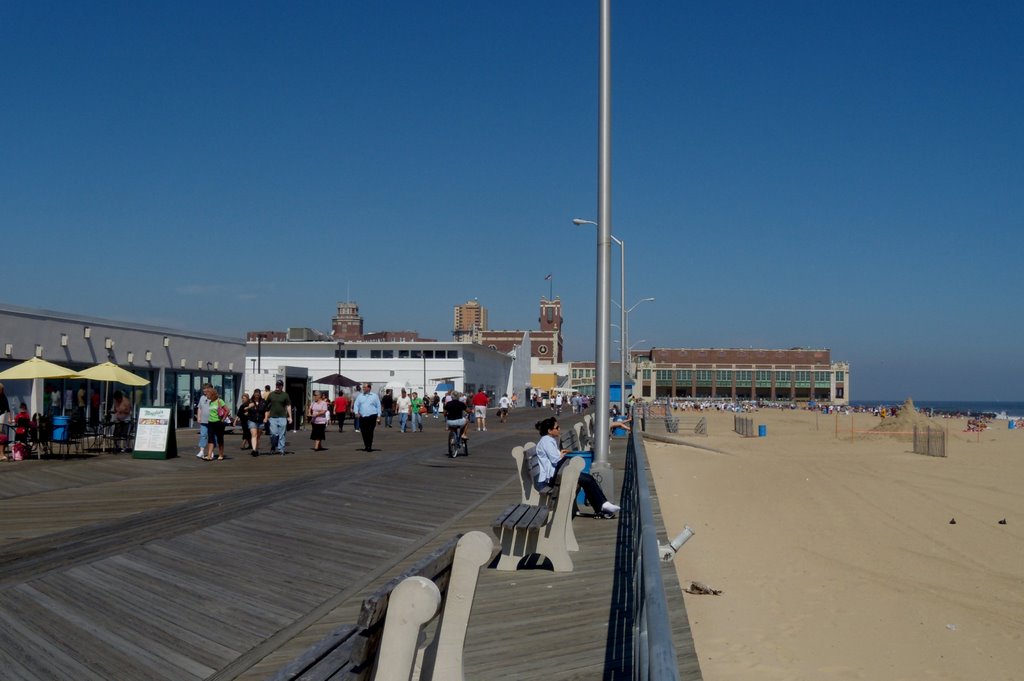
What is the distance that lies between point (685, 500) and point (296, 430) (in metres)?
19.2

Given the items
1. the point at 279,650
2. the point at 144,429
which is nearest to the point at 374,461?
the point at 144,429

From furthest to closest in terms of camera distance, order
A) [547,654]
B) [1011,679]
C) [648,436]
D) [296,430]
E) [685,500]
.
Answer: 1. [648,436]
2. [296,430]
3. [685,500]
4. [1011,679]
5. [547,654]

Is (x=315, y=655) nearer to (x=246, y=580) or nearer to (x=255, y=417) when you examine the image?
(x=246, y=580)

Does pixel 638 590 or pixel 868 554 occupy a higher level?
pixel 638 590

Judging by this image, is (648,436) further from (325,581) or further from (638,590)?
(638,590)

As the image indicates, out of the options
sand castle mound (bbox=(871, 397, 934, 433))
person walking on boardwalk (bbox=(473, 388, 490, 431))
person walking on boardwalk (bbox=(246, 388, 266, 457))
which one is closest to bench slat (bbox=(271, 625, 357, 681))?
person walking on boardwalk (bbox=(246, 388, 266, 457))

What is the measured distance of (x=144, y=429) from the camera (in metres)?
21.1

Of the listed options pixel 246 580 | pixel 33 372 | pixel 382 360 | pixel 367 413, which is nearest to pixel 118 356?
pixel 33 372

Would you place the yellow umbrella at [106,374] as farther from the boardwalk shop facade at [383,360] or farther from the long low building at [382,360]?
the long low building at [382,360]

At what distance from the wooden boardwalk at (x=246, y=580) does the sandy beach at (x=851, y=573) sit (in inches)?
44.9

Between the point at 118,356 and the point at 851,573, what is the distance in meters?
23.7

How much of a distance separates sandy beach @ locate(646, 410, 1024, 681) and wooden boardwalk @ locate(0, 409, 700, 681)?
1.14 m

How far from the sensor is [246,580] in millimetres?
8547

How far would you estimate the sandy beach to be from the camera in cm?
815
